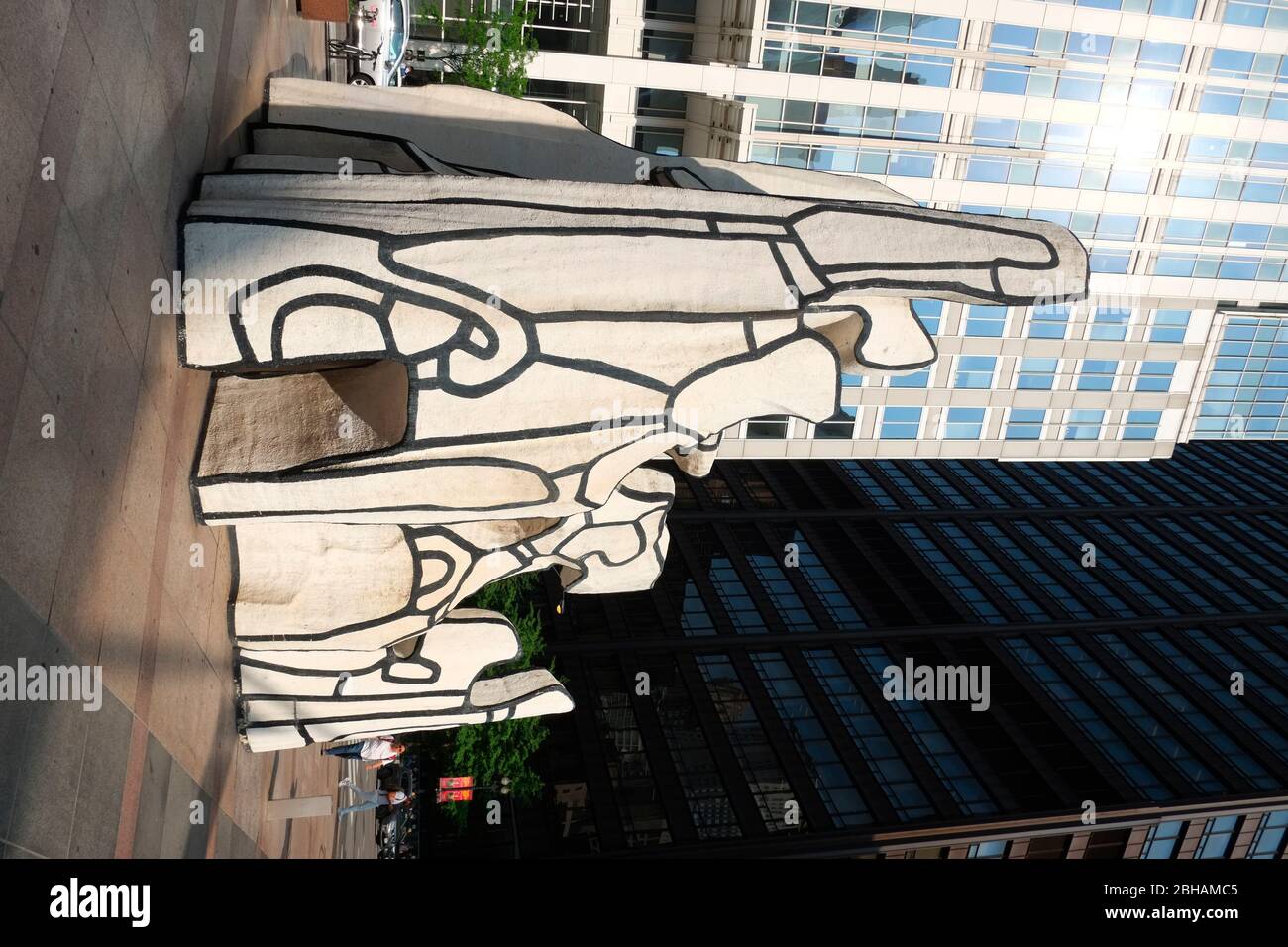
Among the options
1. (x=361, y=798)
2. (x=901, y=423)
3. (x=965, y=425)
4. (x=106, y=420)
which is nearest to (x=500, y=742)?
(x=361, y=798)

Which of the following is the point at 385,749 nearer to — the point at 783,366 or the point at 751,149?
the point at 783,366

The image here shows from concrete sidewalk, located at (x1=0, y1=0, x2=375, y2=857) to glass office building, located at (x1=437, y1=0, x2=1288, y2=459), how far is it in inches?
874

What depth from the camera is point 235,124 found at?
7.22 meters

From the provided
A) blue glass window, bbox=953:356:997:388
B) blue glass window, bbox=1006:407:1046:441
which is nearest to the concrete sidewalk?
blue glass window, bbox=953:356:997:388

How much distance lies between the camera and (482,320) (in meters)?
6.10

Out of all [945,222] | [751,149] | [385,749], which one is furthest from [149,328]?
[751,149]

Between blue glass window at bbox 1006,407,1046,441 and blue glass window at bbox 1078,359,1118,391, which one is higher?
blue glass window at bbox 1078,359,1118,391

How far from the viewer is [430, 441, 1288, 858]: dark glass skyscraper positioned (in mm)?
30078

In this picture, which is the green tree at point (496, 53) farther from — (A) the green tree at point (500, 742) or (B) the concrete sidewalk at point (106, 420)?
(B) the concrete sidewalk at point (106, 420)

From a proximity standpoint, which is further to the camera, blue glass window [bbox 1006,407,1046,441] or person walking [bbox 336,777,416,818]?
blue glass window [bbox 1006,407,1046,441]

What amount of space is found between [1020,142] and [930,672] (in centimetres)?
2237

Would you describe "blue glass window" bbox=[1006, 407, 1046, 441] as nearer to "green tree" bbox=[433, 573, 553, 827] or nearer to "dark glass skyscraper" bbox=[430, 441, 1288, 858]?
"dark glass skyscraper" bbox=[430, 441, 1288, 858]

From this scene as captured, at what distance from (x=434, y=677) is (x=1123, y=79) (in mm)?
27405

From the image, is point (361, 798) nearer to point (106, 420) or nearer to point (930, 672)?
point (106, 420)
